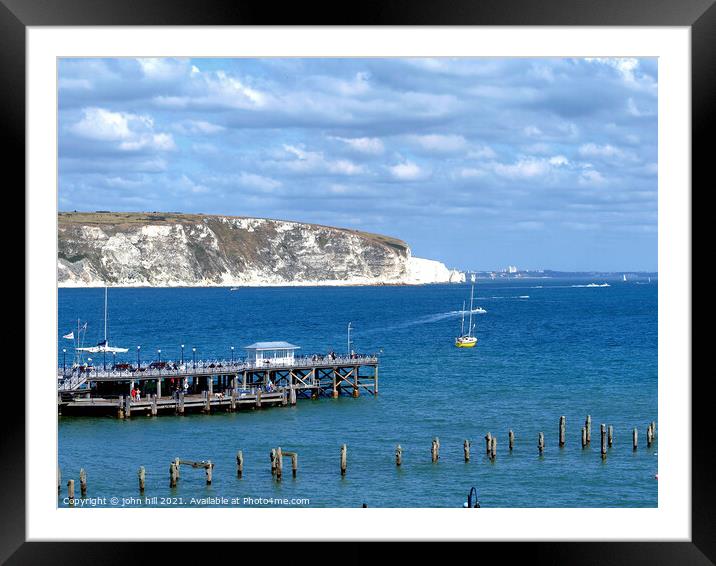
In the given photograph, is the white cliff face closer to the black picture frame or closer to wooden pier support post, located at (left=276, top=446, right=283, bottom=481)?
wooden pier support post, located at (left=276, top=446, right=283, bottom=481)

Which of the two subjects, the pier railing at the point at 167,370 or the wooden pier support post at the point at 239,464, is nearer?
the wooden pier support post at the point at 239,464

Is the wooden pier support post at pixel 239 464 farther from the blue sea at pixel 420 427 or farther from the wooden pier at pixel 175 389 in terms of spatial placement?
the wooden pier at pixel 175 389

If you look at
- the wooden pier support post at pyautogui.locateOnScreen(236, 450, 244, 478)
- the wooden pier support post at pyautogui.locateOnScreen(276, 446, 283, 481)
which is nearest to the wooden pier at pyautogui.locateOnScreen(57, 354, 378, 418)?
the wooden pier support post at pyautogui.locateOnScreen(236, 450, 244, 478)
